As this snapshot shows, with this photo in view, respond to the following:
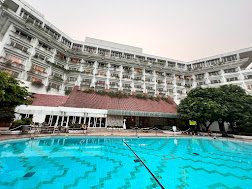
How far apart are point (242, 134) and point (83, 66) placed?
35303 mm

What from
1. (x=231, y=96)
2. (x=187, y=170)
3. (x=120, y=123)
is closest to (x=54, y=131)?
(x=120, y=123)

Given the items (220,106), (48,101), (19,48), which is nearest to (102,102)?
(48,101)

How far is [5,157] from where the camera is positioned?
752cm

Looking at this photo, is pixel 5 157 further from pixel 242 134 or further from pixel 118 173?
pixel 242 134

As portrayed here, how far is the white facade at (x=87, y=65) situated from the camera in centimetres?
2267

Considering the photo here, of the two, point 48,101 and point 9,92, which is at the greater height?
point 48,101

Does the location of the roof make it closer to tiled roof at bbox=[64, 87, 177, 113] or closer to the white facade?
tiled roof at bbox=[64, 87, 177, 113]

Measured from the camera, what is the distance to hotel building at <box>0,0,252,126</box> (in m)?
22.6

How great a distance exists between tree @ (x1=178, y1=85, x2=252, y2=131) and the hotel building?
11.0 meters

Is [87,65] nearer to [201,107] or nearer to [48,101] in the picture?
[48,101]

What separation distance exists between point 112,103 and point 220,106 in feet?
61.3

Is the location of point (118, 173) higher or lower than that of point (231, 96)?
lower

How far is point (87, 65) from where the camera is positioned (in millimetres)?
32156

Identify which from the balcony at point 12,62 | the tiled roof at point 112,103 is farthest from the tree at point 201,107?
the balcony at point 12,62
